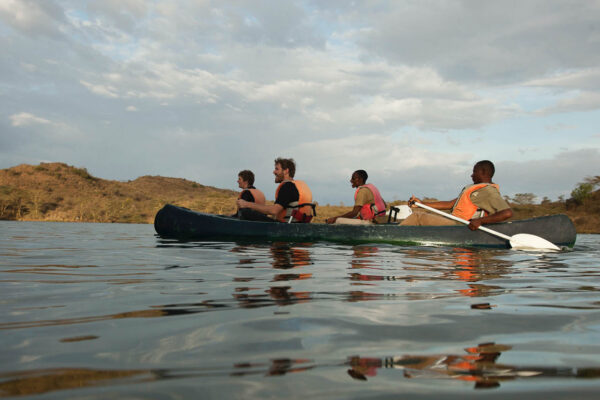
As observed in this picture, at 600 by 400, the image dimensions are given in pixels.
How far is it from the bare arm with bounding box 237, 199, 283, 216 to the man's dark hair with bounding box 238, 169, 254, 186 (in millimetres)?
729

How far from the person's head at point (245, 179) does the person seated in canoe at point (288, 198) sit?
81 centimetres

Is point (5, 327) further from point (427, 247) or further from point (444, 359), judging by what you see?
point (427, 247)

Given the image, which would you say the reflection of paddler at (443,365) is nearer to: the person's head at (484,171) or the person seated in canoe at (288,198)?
the person's head at (484,171)

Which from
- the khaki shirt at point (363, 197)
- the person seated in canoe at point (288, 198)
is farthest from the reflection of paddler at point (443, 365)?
the khaki shirt at point (363, 197)

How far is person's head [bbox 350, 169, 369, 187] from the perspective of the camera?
10180 millimetres

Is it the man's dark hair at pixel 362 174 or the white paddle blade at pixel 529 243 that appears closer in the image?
the white paddle blade at pixel 529 243

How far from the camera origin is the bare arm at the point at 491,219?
8.20 m

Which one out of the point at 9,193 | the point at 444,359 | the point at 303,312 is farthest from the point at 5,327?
the point at 9,193

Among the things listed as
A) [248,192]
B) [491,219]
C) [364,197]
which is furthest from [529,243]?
[248,192]

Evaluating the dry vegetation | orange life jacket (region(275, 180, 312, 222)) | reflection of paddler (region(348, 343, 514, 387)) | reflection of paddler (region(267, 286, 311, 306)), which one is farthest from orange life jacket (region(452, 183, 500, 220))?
the dry vegetation

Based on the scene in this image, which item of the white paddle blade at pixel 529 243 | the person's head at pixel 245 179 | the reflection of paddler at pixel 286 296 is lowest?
the reflection of paddler at pixel 286 296

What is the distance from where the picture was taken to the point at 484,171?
8453 millimetres

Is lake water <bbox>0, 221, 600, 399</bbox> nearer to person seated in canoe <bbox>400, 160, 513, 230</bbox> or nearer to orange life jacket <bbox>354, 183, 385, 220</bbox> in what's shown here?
person seated in canoe <bbox>400, 160, 513, 230</bbox>

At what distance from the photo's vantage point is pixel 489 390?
1.38 m
